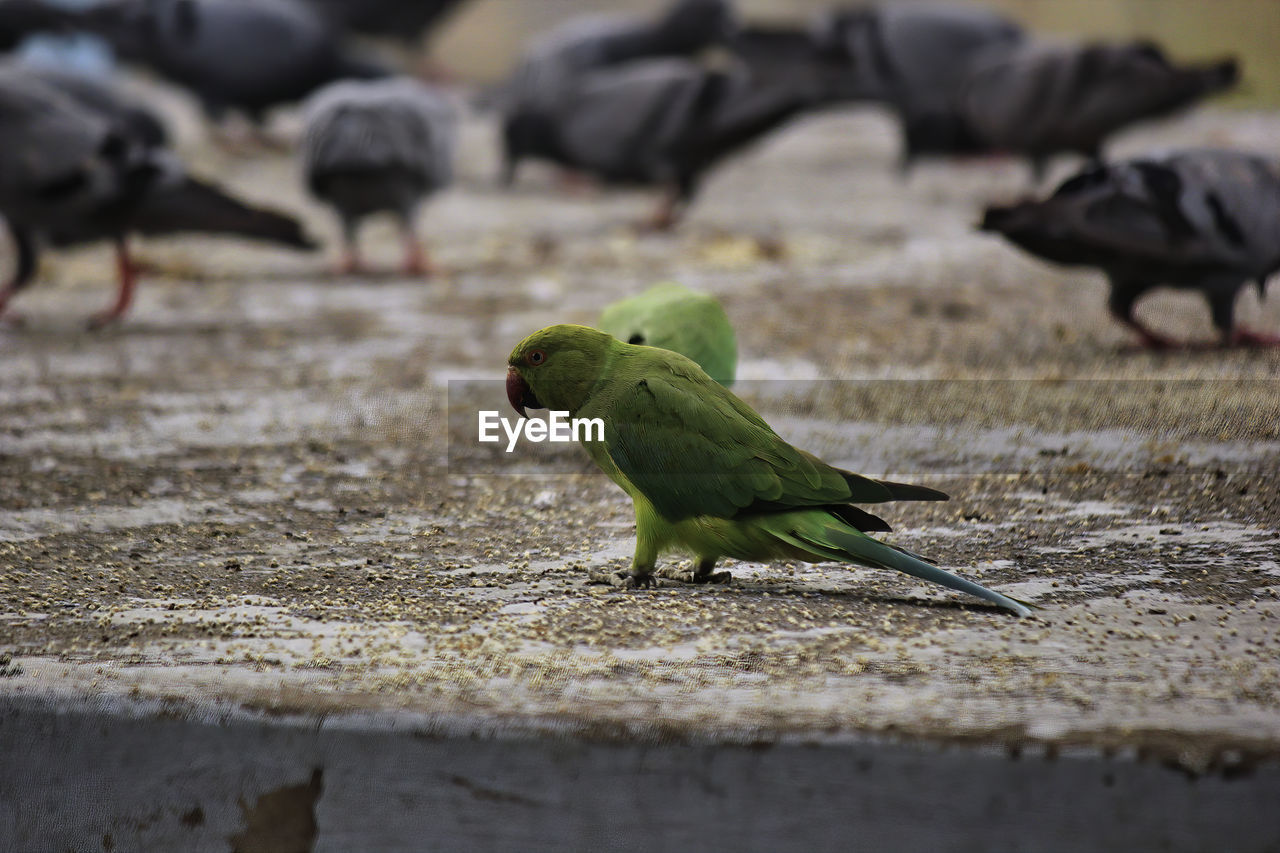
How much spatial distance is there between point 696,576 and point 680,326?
72cm

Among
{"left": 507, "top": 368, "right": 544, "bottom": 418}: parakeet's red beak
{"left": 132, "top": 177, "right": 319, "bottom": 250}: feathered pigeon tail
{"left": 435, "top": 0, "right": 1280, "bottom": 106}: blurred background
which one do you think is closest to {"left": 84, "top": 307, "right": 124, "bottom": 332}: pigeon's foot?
{"left": 132, "top": 177, "right": 319, "bottom": 250}: feathered pigeon tail

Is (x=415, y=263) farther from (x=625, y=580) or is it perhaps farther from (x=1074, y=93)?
(x=625, y=580)

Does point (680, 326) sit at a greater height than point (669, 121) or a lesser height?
lesser

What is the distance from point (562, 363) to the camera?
221 centimetres

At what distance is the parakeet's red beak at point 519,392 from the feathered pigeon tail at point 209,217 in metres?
3.05

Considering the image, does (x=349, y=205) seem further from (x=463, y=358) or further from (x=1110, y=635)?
(x=1110, y=635)

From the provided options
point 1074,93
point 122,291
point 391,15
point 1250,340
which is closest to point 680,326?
point 1250,340

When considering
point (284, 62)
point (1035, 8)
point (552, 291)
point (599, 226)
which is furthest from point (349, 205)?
point (1035, 8)

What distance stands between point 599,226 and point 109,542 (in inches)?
178

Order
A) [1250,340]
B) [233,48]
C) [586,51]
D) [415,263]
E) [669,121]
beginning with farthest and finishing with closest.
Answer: [586,51]
[233,48]
[669,121]
[415,263]
[1250,340]

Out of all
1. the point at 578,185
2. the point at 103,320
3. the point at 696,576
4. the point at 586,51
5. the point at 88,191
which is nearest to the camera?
the point at 696,576

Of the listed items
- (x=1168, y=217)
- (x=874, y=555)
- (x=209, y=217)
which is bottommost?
(x=874, y=555)

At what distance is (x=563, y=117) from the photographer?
7.25m

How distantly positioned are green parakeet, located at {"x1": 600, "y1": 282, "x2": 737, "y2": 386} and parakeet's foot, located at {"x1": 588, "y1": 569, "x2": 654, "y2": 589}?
2.18 ft
